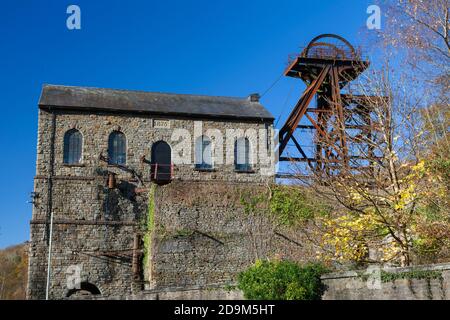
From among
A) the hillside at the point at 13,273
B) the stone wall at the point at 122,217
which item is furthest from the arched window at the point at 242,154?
the hillside at the point at 13,273

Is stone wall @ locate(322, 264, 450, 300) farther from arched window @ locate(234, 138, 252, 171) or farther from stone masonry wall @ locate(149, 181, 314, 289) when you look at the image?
arched window @ locate(234, 138, 252, 171)

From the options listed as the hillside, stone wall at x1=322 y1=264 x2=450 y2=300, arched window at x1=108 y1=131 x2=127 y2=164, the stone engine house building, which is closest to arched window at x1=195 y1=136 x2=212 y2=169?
the stone engine house building

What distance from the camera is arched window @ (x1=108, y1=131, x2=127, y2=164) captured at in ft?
94.2

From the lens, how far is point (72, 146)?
28.4 m

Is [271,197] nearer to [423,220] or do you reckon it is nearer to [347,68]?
[347,68]

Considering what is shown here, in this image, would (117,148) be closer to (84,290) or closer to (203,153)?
(203,153)

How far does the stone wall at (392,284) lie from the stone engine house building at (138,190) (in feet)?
32.0

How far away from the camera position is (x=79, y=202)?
27484mm

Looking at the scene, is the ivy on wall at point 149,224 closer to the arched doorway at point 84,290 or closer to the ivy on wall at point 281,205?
the arched doorway at point 84,290

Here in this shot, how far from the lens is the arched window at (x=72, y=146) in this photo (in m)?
28.2
